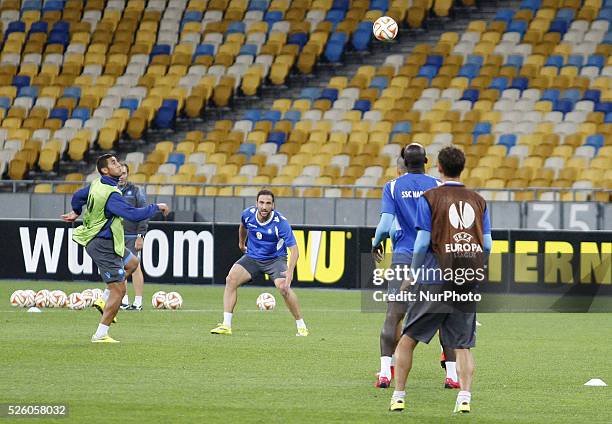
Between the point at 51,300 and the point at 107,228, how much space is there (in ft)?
19.5

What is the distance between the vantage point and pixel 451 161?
948 centimetres

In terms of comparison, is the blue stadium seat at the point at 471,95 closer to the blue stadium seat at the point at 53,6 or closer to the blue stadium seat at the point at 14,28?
the blue stadium seat at the point at 53,6

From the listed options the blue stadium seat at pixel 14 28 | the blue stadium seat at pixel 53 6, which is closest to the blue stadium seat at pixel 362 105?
the blue stadium seat at pixel 53 6

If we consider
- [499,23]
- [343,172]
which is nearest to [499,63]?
[499,23]

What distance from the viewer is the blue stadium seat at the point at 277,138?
33.2 meters

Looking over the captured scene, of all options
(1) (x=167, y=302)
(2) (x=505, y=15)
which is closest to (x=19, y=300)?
(1) (x=167, y=302)

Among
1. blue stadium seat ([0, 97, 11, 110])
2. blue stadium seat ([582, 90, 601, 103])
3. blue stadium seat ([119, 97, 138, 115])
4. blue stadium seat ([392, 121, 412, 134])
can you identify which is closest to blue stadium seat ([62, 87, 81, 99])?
blue stadium seat ([119, 97, 138, 115])

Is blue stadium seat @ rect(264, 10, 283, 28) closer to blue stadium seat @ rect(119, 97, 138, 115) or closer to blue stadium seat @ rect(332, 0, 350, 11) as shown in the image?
blue stadium seat @ rect(332, 0, 350, 11)

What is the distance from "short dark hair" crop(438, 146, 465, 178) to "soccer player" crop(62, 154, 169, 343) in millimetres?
5829

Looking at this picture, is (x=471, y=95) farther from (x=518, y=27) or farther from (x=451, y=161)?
(x=451, y=161)

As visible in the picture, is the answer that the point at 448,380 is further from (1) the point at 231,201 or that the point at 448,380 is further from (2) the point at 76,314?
(1) the point at 231,201

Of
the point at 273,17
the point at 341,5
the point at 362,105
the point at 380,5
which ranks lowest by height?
the point at 362,105

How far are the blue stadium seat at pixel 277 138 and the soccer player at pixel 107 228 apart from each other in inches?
709

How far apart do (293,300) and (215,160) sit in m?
16.2
